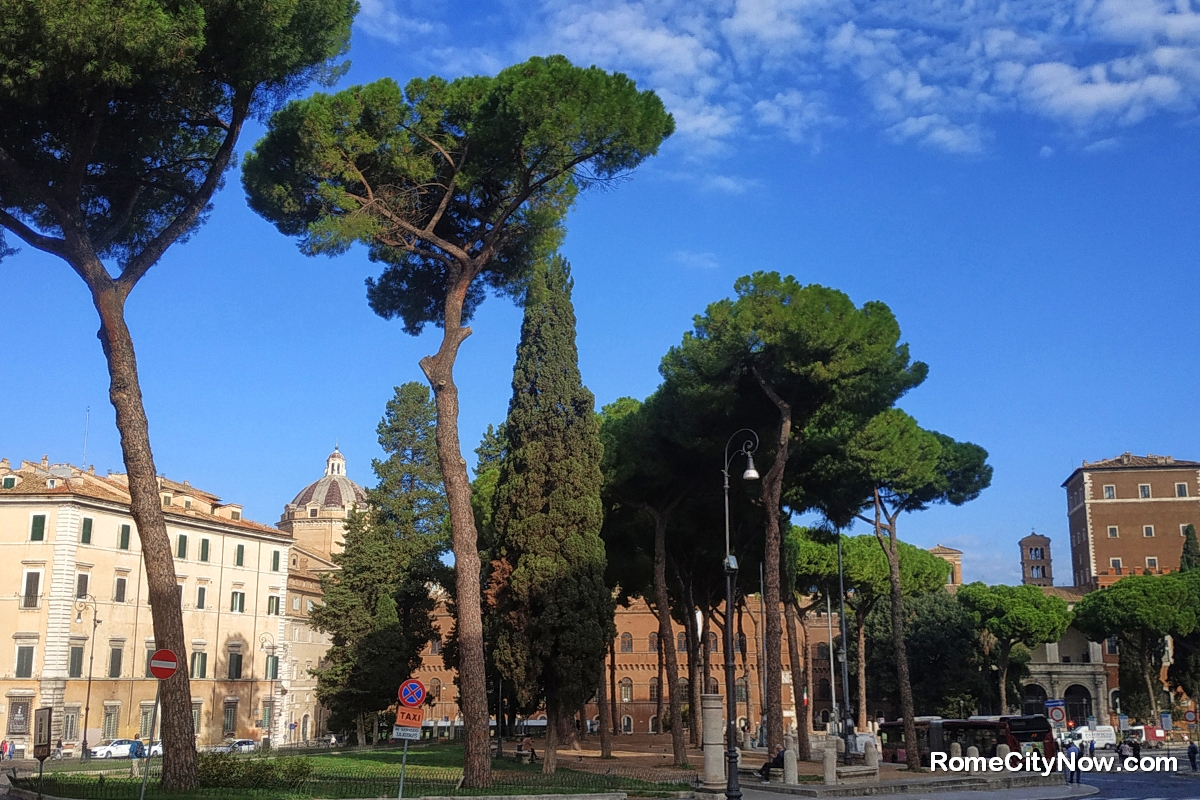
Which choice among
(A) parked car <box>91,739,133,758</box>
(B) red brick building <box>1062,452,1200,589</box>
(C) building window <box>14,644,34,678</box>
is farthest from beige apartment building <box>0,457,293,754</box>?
(B) red brick building <box>1062,452,1200,589</box>

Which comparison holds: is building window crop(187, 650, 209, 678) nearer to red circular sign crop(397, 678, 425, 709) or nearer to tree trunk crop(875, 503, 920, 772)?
tree trunk crop(875, 503, 920, 772)

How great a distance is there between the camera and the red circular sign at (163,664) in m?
13.8

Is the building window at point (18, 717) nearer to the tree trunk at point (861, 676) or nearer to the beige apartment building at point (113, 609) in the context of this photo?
the beige apartment building at point (113, 609)

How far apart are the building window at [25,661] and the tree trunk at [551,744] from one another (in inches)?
1087

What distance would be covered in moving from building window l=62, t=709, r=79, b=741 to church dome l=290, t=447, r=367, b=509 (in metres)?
61.1

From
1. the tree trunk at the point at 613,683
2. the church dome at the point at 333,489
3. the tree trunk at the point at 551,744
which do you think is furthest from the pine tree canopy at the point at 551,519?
the church dome at the point at 333,489

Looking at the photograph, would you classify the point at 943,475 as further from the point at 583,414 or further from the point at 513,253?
the point at 513,253

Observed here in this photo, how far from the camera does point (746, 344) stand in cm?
2752

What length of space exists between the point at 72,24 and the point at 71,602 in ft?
111

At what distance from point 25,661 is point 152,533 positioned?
31.0m

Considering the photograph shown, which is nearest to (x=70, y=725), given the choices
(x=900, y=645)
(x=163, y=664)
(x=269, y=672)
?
(x=269, y=672)

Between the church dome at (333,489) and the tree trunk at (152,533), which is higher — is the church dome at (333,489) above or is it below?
above

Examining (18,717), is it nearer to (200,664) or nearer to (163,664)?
(200,664)

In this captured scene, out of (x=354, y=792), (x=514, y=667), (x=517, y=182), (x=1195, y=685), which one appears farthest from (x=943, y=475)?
(x=1195, y=685)
